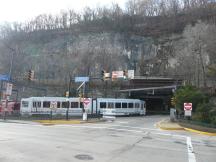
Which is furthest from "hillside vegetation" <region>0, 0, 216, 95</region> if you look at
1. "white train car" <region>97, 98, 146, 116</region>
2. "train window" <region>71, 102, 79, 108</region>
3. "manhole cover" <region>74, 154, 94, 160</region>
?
"manhole cover" <region>74, 154, 94, 160</region>

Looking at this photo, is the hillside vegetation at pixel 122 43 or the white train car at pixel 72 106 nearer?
the white train car at pixel 72 106

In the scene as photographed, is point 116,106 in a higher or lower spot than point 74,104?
lower

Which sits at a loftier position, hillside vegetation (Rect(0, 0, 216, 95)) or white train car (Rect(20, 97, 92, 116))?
hillside vegetation (Rect(0, 0, 216, 95))

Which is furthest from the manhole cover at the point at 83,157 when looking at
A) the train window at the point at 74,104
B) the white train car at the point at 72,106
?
the train window at the point at 74,104

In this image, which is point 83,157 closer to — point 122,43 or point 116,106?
point 116,106

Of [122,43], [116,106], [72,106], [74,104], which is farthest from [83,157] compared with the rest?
[122,43]

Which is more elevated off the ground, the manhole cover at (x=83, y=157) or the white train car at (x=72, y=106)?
the white train car at (x=72, y=106)

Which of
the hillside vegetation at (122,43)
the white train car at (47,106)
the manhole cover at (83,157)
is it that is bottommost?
the manhole cover at (83,157)

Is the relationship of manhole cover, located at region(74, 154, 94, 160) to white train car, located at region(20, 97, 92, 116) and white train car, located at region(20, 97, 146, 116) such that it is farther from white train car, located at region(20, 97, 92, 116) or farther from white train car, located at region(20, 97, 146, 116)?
white train car, located at region(20, 97, 92, 116)

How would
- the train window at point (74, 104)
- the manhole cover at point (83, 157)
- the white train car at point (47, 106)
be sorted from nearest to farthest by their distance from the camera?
the manhole cover at point (83, 157), the white train car at point (47, 106), the train window at point (74, 104)

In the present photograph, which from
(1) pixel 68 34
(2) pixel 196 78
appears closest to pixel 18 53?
(1) pixel 68 34

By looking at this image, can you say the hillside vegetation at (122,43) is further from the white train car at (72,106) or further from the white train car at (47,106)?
the white train car at (47,106)

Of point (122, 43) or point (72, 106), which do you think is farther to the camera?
point (122, 43)

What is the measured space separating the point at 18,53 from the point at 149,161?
325 feet
